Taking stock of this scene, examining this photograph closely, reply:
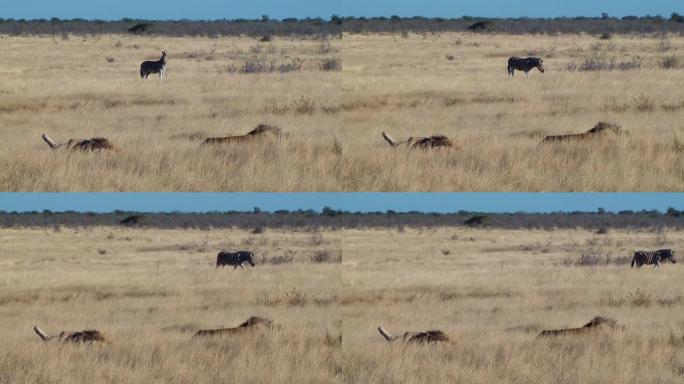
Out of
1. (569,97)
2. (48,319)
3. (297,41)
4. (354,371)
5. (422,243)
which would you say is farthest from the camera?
(422,243)

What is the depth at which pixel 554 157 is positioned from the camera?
16.7m

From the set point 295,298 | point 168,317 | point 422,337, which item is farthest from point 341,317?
point 295,298

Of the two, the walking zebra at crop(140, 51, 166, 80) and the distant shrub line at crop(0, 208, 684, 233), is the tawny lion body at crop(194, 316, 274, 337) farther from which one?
the distant shrub line at crop(0, 208, 684, 233)

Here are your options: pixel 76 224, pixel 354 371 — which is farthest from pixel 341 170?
pixel 76 224

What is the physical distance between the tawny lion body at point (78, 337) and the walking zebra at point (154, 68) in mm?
16887

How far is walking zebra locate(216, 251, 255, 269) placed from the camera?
102 feet

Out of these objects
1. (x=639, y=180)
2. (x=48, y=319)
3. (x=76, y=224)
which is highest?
(x=639, y=180)

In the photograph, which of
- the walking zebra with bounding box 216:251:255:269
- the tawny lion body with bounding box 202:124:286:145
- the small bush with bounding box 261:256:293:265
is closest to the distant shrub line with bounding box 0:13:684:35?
the small bush with bounding box 261:256:293:265

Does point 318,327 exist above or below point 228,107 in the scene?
below

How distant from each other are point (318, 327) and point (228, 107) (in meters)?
6.74

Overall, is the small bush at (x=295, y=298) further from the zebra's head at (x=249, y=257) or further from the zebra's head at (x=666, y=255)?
the zebra's head at (x=666, y=255)

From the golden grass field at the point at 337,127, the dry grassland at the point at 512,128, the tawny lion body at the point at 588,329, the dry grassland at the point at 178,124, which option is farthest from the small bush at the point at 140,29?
the tawny lion body at the point at 588,329

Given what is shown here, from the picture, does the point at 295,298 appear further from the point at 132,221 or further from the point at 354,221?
the point at 132,221

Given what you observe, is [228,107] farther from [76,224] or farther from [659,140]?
[76,224]
